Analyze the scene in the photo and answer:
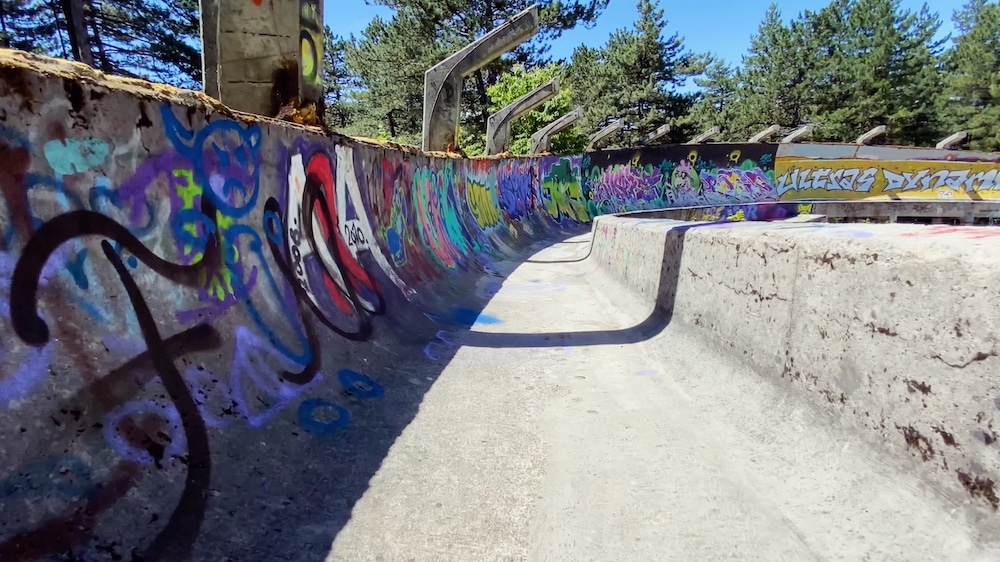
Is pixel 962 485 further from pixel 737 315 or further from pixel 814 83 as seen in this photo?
pixel 814 83

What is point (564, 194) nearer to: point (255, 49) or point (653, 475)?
point (255, 49)

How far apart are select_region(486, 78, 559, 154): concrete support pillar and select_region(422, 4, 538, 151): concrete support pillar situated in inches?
245

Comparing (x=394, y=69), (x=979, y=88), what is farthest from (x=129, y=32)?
(x=979, y=88)

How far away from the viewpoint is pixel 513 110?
19203 millimetres

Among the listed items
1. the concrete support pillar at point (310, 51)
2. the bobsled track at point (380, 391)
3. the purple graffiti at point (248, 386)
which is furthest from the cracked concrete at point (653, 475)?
the concrete support pillar at point (310, 51)

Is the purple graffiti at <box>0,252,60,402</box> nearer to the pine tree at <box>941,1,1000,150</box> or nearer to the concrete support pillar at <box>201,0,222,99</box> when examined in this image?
the concrete support pillar at <box>201,0,222,99</box>

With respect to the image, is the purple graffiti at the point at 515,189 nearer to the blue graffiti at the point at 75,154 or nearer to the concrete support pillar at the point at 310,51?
the concrete support pillar at the point at 310,51

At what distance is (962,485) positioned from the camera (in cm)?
186

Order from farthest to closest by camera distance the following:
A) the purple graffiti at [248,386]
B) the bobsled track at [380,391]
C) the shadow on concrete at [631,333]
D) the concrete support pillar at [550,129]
Result: the concrete support pillar at [550,129] < the shadow on concrete at [631,333] < the purple graffiti at [248,386] < the bobsled track at [380,391]

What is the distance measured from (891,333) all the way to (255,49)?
18.6 feet

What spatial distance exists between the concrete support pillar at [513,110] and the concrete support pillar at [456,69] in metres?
6.23

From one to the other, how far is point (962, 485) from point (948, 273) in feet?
2.34

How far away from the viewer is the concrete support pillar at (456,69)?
12.5 metres

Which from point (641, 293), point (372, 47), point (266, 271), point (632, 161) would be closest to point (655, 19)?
point (372, 47)
